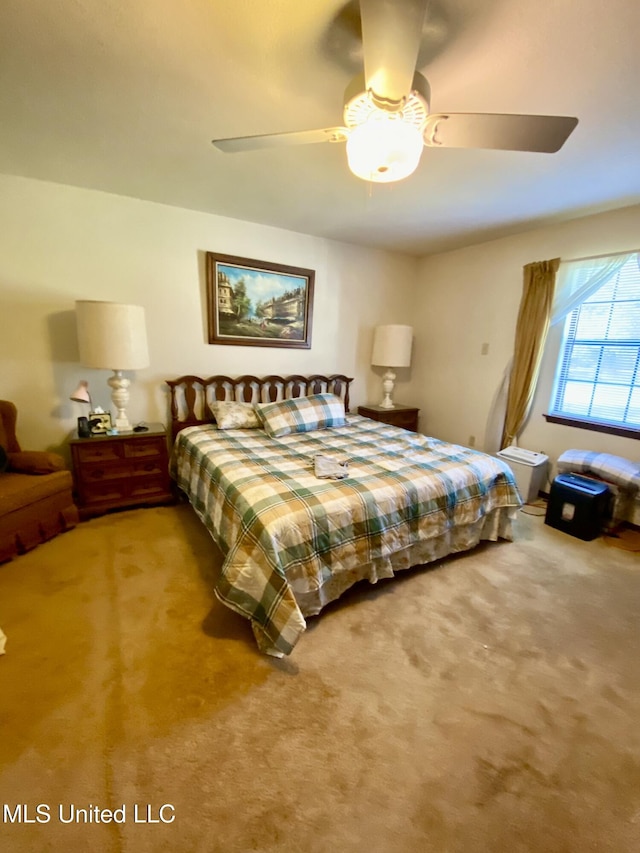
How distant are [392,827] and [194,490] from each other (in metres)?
1.95

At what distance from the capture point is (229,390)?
3445 mm

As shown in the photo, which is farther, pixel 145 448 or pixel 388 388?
pixel 388 388

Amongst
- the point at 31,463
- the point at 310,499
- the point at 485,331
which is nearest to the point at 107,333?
the point at 31,463

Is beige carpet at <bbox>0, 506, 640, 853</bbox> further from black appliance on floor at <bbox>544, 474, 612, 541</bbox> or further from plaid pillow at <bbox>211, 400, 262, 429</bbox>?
plaid pillow at <bbox>211, 400, 262, 429</bbox>

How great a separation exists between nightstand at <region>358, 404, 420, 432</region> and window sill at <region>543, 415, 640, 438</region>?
1.39 metres

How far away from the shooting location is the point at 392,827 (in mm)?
1044

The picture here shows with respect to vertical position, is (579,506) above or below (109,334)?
below

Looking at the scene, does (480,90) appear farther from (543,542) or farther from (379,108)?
(543,542)

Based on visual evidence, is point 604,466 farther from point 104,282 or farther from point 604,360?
point 104,282

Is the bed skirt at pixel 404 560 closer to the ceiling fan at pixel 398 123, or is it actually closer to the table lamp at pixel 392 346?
the ceiling fan at pixel 398 123

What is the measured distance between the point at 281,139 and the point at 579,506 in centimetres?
301

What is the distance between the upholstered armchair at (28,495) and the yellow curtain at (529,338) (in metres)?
3.85

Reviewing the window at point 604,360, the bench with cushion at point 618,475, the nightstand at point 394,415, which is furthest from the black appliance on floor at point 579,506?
the nightstand at point 394,415

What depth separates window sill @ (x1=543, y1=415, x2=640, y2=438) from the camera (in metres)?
2.79
